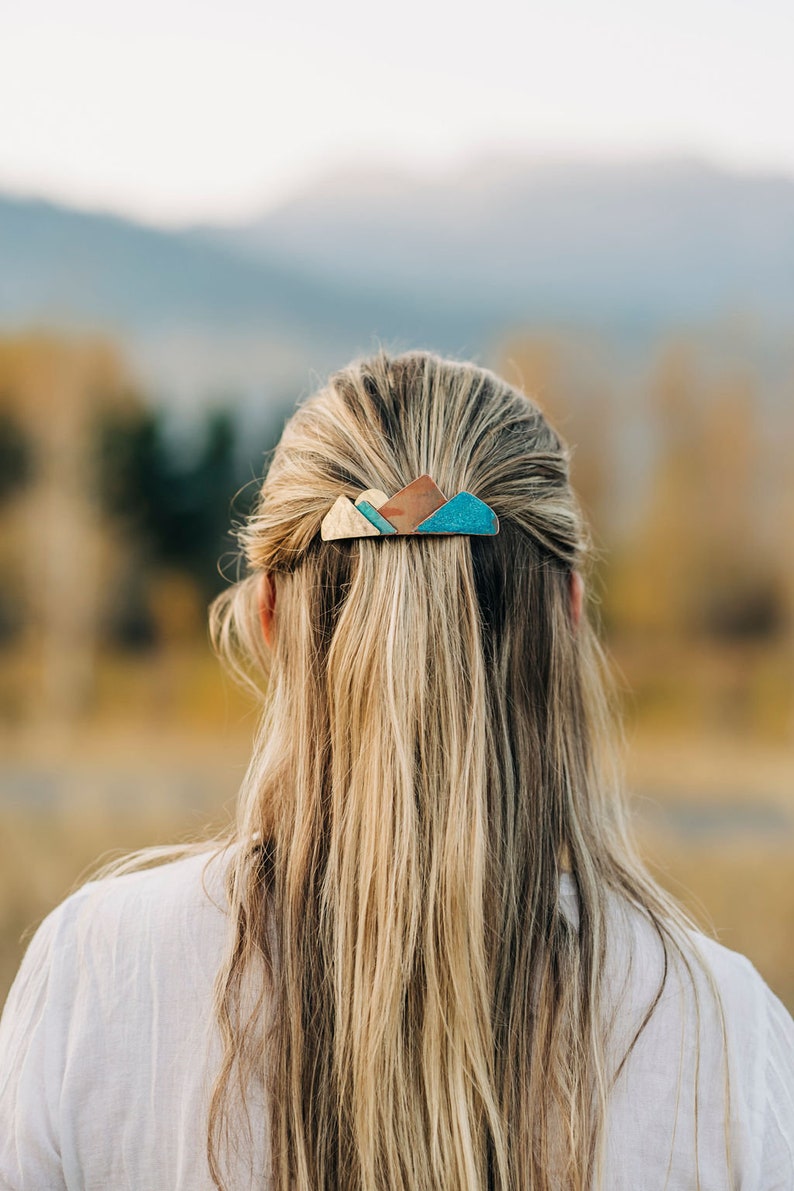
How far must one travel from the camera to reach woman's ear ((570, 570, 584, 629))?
1.26 meters

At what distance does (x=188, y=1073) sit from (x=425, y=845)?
1.08 ft

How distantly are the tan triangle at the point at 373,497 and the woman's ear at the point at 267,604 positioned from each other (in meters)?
0.22

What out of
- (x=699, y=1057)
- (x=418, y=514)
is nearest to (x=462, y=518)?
(x=418, y=514)

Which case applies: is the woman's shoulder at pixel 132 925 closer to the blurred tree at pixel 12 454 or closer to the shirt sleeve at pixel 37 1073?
the shirt sleeve at pixel 37 1073

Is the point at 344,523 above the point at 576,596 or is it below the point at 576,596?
above

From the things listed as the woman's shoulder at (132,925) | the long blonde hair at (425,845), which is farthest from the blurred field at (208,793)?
the long blonde hair at (425,845)

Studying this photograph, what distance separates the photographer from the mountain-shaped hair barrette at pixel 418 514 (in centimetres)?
108

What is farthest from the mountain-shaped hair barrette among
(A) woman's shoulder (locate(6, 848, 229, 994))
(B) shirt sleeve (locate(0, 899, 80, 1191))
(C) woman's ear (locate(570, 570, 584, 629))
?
(B) shirt sleeve (locate(0, 899, 80, 1191))

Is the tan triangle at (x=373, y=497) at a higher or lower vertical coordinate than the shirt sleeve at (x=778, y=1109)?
higher

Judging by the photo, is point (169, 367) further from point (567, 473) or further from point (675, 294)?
point (567, 473)

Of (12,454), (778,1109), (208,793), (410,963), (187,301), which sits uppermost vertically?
(187,301)

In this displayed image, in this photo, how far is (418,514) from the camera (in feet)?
3.56

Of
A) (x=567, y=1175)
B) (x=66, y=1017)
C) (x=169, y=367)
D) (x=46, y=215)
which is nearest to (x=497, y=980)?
(x=567, y=1175)

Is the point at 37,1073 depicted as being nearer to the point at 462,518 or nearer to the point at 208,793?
the point at 462,518
